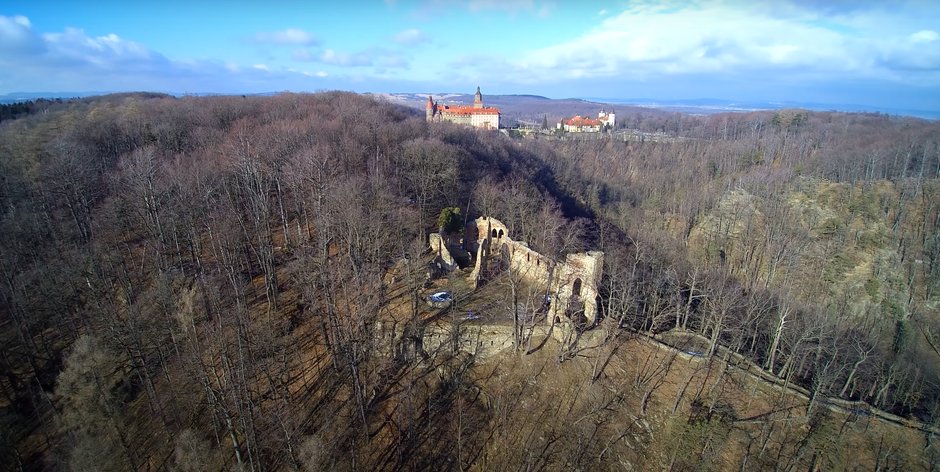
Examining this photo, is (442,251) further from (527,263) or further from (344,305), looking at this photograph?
(344,305)

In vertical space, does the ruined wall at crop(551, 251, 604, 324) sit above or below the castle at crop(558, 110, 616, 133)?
below

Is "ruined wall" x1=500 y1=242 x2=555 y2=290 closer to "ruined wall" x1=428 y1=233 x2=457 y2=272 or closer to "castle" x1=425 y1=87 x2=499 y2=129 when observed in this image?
"ruined wall" x1=428 y1=233 x2=457 y2=272

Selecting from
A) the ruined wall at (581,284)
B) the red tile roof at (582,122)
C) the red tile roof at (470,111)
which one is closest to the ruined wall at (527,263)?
the ruined wall at (581,284)

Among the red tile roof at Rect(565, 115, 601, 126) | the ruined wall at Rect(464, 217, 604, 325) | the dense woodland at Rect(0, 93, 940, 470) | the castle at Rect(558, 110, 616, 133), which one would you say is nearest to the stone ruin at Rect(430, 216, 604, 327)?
the ruined wall at Rect(464, 217, 604, 325)

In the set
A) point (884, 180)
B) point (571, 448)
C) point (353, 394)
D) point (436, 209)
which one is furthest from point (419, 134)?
point (884, 180)

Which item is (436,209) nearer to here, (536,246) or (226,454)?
(536,246)

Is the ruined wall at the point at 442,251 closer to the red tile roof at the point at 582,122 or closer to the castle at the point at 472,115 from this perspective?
the castle at the point at 472,115
